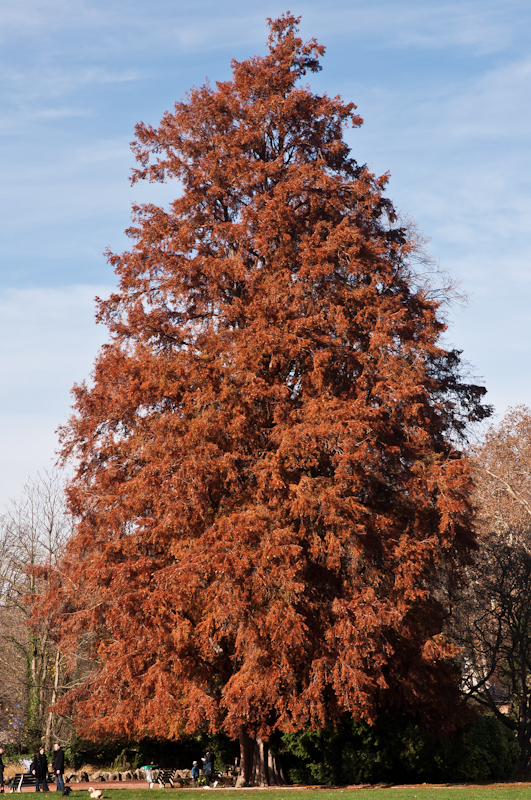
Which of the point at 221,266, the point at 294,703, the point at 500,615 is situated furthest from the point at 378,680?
the point at 221,266

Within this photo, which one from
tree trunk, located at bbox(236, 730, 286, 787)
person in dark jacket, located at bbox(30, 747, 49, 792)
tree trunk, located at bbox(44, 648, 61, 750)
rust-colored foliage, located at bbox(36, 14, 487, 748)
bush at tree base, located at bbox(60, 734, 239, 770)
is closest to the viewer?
rust-colored foliage, located at bbox(36, 14, 487, 748)

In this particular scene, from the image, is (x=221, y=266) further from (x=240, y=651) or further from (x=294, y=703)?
(x=294, y=703)

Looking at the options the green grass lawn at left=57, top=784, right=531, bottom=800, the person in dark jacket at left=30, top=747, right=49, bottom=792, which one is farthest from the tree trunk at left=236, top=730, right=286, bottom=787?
the person in dark jacket at left=30, top=747, right=49, bottom=792

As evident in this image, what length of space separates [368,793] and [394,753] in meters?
2.86

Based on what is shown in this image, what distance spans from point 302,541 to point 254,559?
164cm

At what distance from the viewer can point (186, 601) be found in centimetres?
1584

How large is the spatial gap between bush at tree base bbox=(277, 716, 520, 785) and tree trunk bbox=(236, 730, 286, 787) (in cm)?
49

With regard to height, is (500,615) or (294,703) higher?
(500,615)

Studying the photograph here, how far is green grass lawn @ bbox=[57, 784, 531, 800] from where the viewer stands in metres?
13.8

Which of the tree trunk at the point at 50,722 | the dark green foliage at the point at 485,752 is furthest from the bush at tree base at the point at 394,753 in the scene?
the tree trunk at the point at 50,722

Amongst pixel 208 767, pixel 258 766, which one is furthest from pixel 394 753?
pixel 208 767

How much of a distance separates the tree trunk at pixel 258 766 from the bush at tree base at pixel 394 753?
1.61 ft

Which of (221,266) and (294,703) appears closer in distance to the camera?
(294,703)

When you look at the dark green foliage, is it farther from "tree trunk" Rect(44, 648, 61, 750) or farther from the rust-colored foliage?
"tree trunk" Rect(44, 648, 61, 750)
